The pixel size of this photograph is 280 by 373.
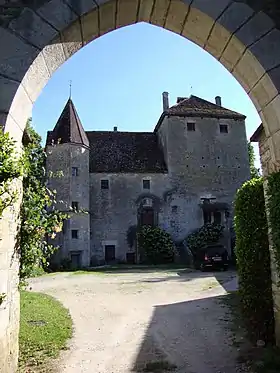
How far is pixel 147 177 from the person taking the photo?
82.2 feet

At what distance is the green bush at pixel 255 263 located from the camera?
476cm

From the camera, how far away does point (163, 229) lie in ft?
78.9

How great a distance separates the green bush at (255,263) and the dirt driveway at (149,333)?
21.4 inches

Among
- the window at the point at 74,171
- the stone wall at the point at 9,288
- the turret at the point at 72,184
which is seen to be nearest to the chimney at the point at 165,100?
the turret at the point at 72,184

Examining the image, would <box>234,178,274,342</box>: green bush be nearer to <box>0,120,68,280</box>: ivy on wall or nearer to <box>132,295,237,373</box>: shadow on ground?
<box>132,295,237,373</box>: shadow on ground

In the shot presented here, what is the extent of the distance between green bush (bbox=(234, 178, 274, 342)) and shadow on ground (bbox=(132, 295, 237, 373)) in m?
0.53

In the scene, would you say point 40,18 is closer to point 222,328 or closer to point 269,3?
point 269,3

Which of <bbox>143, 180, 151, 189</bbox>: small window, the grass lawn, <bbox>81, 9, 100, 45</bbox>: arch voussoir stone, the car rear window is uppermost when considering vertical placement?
<bbox>143, 180, 151, 189</bbox>: small window

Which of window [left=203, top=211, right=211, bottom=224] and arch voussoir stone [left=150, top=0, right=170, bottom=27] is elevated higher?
arch voussoir stone [left=150, top=0, right=170, bottom=27]

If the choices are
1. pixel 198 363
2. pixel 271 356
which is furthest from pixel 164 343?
pixel 271 356

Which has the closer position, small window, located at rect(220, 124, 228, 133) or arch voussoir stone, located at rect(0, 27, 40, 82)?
arch voussoir stone, located at rect(0, 27, 40, 82)

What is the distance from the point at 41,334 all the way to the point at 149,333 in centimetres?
178

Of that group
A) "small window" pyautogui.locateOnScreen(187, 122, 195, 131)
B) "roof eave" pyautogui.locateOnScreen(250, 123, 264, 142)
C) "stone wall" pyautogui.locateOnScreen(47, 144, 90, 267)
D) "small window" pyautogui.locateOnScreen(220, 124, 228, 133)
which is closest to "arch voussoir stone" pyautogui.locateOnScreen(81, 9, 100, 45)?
"roof eave" pyautogui.locateOnScreen(250, 123, 264, 142)

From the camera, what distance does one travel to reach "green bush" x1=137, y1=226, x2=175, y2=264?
2286cm
